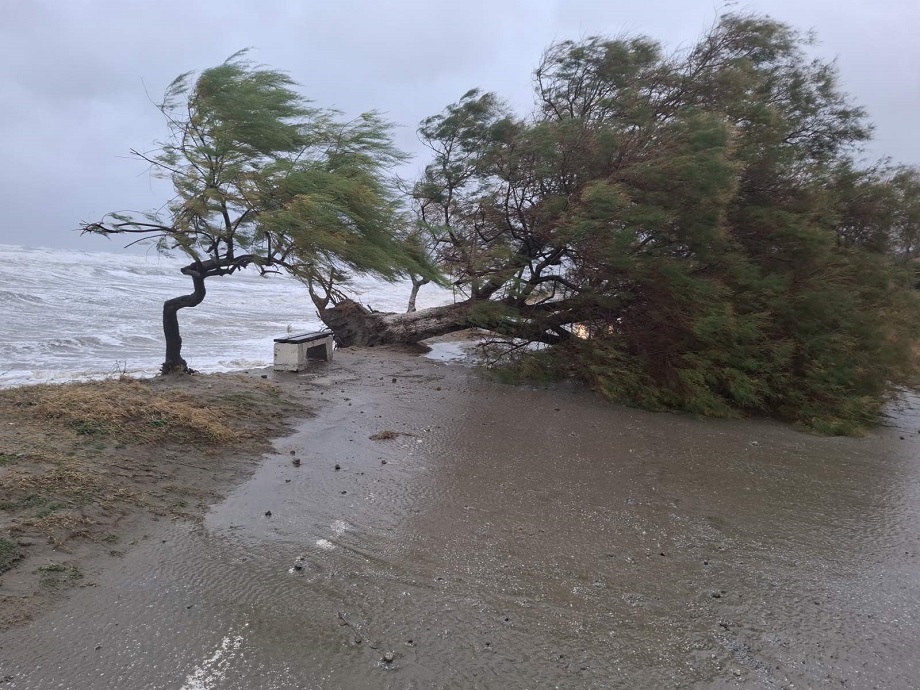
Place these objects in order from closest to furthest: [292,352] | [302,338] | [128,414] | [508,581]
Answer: [508,581] → [128,414] → [292,352] → [302,338]

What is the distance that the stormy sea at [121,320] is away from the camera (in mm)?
10711

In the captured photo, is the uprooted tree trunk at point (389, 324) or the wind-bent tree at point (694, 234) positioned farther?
the uprooted tree trunk at point (389, 324)

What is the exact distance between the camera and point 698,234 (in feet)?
26.2

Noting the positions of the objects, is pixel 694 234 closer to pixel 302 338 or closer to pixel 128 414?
pixel 302 338

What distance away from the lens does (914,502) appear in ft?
15.8

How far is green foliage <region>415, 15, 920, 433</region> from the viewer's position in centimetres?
785

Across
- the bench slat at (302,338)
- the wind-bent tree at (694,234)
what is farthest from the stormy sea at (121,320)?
the wind-bent tree at (694,234)

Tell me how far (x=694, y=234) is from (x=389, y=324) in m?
6.61

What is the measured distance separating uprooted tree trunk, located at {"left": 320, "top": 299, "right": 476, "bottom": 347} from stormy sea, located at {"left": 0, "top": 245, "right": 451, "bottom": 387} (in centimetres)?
106

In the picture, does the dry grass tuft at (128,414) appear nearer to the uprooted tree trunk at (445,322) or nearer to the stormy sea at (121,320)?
the stormy sea at (121,320)

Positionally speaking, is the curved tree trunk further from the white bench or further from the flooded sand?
the flooded sand

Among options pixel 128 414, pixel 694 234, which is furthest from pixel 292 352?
pixel 694 234

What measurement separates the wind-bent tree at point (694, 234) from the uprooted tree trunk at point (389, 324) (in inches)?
4.7

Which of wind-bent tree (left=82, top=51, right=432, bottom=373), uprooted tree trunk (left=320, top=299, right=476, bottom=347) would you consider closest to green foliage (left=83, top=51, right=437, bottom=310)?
wind-bent tree (left=82, top=51, right=432, bottom=373)
